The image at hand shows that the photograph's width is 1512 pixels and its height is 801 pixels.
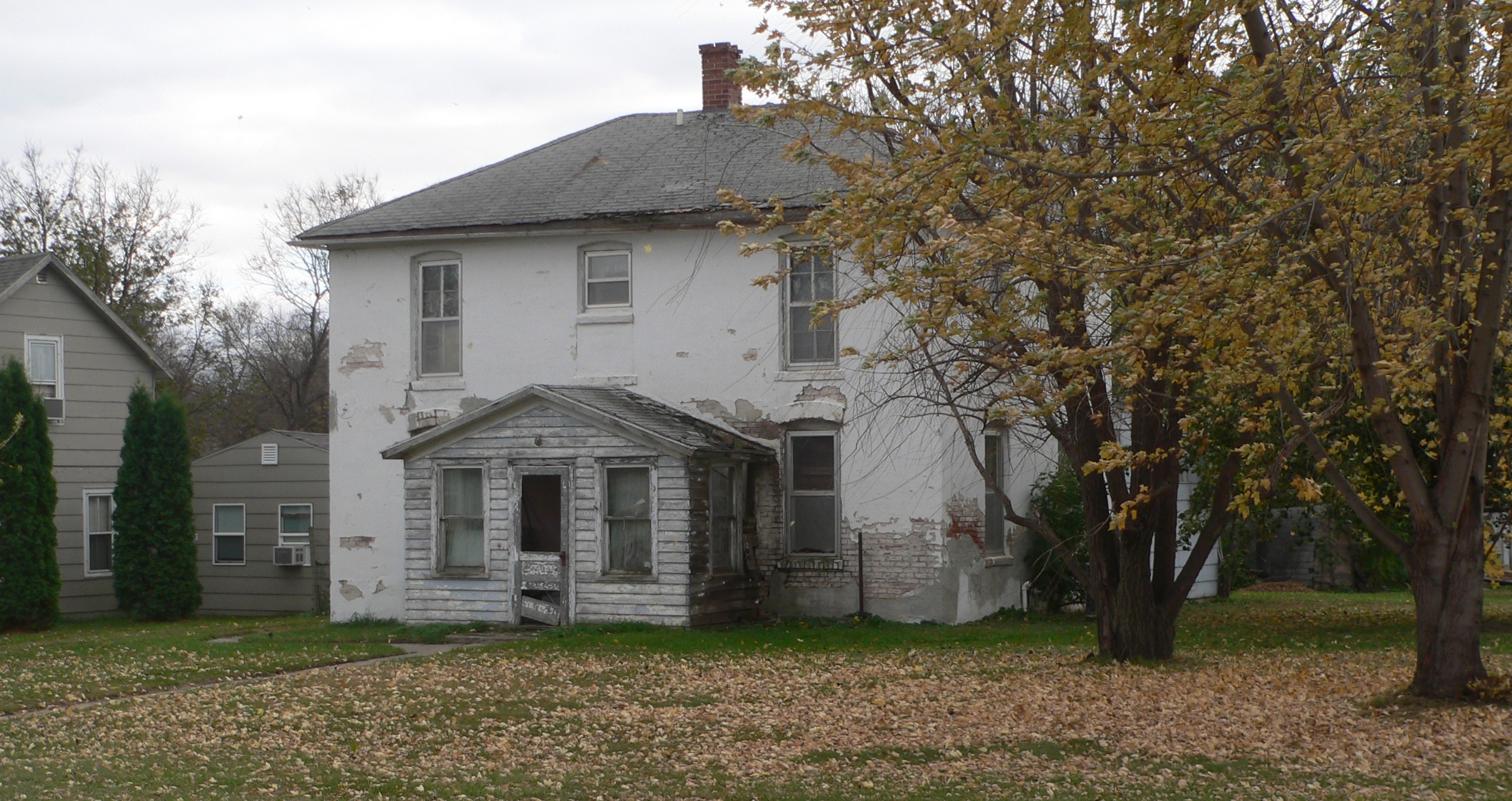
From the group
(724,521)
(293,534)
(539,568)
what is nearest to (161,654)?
(539,568)

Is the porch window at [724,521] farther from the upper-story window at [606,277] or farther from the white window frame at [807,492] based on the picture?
the upper-story window at [606,277]

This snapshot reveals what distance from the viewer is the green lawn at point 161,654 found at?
40.5 ft

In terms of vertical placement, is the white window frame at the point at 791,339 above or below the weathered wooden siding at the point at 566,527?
above

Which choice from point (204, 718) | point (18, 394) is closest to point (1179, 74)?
point (204, 718)

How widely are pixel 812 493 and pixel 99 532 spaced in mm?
13095

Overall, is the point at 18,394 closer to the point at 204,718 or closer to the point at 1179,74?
the point at 204,718

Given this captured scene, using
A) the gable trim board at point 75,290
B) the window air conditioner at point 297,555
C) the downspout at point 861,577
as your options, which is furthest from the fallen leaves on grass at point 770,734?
the gable trim board at point 75,290

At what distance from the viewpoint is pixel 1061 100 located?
11.4m

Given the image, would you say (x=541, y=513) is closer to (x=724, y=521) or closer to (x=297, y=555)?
(x=724, y=521)

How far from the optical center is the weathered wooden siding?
17.3 m

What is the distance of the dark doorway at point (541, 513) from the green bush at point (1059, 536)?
6675 mm

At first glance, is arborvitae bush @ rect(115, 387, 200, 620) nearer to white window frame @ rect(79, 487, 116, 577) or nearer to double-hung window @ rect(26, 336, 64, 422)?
white window frame @ rect(79, 487, 116, 577)

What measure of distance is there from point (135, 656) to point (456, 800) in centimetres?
882

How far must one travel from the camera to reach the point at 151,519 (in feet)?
75.7
